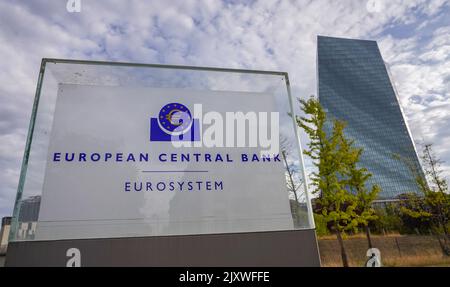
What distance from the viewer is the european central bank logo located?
443 cm

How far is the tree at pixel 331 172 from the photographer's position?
11.9 metres

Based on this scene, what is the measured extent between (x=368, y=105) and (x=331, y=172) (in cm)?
7352

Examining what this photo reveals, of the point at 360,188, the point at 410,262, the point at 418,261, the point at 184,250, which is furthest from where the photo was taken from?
the point at 360,188

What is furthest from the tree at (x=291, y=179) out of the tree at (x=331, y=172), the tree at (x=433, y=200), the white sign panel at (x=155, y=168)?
the tree at (x=433, y=200)

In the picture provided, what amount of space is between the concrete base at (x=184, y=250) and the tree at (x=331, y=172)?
8725 mm

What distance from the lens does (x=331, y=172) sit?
12.5m

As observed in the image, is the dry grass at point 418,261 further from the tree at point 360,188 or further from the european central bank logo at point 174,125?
the european central bank logo at point 174,125

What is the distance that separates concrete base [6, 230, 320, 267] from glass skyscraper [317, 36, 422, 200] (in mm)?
70603

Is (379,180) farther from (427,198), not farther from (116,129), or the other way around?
(116,129)

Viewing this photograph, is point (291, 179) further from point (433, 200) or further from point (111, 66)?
point (433, 200)

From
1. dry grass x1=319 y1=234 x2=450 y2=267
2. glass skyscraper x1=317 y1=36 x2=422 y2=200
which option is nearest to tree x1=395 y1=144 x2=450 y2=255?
dry grass x1=319 y1=234 x2=450 y2=267

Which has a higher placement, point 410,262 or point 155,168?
point 155,168

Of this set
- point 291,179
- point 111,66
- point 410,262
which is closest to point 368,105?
point 410,262

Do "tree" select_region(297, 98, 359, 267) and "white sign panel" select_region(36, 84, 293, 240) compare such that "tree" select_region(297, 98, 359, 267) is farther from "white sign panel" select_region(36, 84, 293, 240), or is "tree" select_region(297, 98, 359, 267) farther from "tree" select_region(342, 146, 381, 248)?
"white sign panel" select_region(36, 84, 293, 240)
